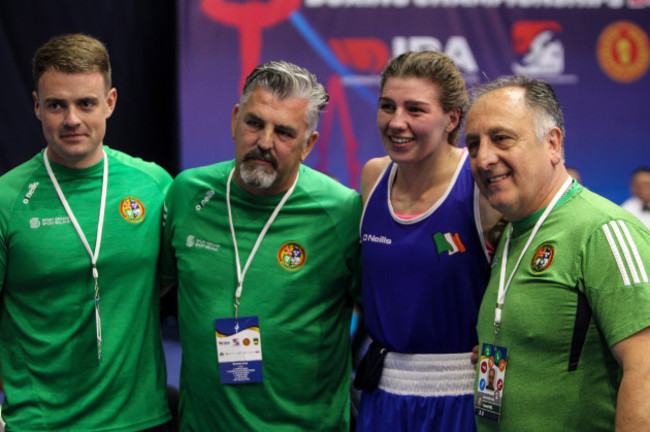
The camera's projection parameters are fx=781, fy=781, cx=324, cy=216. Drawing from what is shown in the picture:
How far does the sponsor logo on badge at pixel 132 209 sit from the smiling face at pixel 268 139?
375 millimetres

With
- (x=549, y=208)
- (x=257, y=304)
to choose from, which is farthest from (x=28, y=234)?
(x=549, y=208)

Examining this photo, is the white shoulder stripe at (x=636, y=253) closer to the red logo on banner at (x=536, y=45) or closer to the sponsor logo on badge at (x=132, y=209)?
the sponsor logo on badge at (x=132, y=209)

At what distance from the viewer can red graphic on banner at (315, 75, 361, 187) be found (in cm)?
629

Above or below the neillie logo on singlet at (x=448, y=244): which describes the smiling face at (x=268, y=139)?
above

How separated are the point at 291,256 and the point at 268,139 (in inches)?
16.1

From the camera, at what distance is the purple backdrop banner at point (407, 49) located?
617 cm

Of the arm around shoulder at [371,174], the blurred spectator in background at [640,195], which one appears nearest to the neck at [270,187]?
the arm around shoulder at [371,174]

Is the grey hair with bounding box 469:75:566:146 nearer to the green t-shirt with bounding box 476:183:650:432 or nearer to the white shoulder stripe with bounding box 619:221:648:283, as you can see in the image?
the green t-shirt with bounding box 476:183:650:432

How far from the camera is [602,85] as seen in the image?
6.50 metres

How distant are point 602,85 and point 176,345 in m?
4.06

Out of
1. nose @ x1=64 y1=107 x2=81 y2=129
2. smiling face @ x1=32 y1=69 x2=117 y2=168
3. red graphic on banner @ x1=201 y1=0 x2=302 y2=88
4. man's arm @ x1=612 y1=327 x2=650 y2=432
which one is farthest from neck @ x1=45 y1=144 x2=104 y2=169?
red graphic on banner @ x1=201 y1=0 x2=302 y2=88

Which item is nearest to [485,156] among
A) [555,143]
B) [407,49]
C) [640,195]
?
[555,143]

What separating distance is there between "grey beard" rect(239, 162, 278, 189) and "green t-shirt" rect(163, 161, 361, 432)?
0.35 ft

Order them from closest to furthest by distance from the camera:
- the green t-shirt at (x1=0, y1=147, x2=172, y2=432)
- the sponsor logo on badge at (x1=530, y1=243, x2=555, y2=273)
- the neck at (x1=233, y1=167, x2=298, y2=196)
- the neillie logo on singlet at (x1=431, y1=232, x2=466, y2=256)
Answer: the sponsor logo on badge at (x1=530, y1=243, x2=555, y2=273)
the neillie logo on singlet at (x1=431, y1=232, x2=466, y2=256)
the green t-shirt at (x1=0, y1=147, x2=172, y2=432)
the neck at (x1=233, y1=167, x2=298, y2=196)
